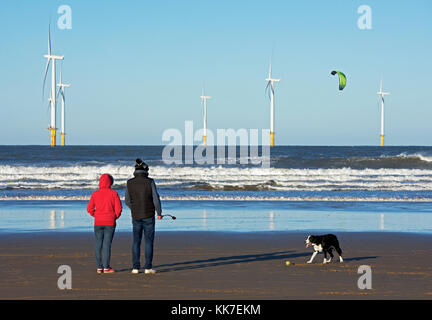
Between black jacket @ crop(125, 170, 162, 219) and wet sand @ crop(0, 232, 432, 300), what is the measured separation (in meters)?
0.90

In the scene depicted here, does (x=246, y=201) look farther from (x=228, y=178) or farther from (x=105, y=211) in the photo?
(x=228, y=178)

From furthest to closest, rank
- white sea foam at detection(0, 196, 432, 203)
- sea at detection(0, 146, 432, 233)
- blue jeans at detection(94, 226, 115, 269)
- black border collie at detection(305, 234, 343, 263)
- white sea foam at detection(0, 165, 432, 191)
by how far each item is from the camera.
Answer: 1. white sea foam at detection(0, 165, 432, 191)
2. white sea foam at detection(0, 196, 432, 203)
3. sea at detection(0, 146, 432, 233)
4. black border collie at detection(305, 234, 343, 263)
5. blue jeans at detection(94, 226, 115, 269)

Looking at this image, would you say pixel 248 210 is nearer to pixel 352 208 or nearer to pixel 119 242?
pixel 352 208

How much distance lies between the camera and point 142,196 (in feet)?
29.0

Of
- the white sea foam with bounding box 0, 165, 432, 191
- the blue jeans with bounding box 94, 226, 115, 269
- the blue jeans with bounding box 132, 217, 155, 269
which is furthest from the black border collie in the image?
the white sea foam with bounding box 0, 165, 432, 191

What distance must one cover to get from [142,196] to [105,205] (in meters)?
0.54

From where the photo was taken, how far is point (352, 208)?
64.6 feet

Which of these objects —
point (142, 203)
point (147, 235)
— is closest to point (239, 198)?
point (147, 235)

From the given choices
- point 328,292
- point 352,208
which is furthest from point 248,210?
point 328,292

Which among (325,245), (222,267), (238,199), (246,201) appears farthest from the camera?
(238,199)

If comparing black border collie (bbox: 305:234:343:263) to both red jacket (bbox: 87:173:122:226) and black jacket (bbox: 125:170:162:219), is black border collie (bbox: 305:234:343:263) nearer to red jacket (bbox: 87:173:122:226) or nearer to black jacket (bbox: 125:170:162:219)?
black jacket (bbox: 125:170:162:219)

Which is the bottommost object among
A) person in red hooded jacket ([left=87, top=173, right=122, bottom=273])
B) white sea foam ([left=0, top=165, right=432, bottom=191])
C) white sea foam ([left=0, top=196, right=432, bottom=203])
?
white sea foam ([left=0, top=196, right=432, bottom=203])

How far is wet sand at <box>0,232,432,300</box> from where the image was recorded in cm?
757

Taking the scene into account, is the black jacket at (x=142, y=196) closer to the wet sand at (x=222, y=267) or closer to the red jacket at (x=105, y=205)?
the red jacket at (x=105, y=205)
